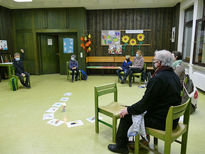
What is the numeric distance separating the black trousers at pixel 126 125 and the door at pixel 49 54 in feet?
23.4

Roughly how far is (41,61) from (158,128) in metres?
7.56

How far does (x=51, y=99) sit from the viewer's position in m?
4.53

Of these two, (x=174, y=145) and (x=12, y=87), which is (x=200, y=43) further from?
(x=12, y=87)

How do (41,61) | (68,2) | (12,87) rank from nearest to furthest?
(12,87) < (68,2) < (41,61)

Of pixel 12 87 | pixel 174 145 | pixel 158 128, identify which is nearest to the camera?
pixel 158 128

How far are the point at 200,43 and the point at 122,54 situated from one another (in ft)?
11.4

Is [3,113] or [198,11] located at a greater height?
[198,11]

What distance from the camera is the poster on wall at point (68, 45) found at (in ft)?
26.4

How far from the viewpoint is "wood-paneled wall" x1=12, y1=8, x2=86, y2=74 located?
770 cm

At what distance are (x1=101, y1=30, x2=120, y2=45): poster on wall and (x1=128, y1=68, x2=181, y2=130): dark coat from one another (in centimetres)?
638

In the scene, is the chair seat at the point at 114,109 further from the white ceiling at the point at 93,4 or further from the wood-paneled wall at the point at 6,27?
the wood-paneled wall at the point at 6,27

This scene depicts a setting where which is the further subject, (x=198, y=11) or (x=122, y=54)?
(x=122, y=54)

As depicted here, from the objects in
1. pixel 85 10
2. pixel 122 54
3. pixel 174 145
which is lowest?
pixel 174 145

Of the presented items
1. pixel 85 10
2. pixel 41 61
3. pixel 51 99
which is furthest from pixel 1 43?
pixel 51 99
